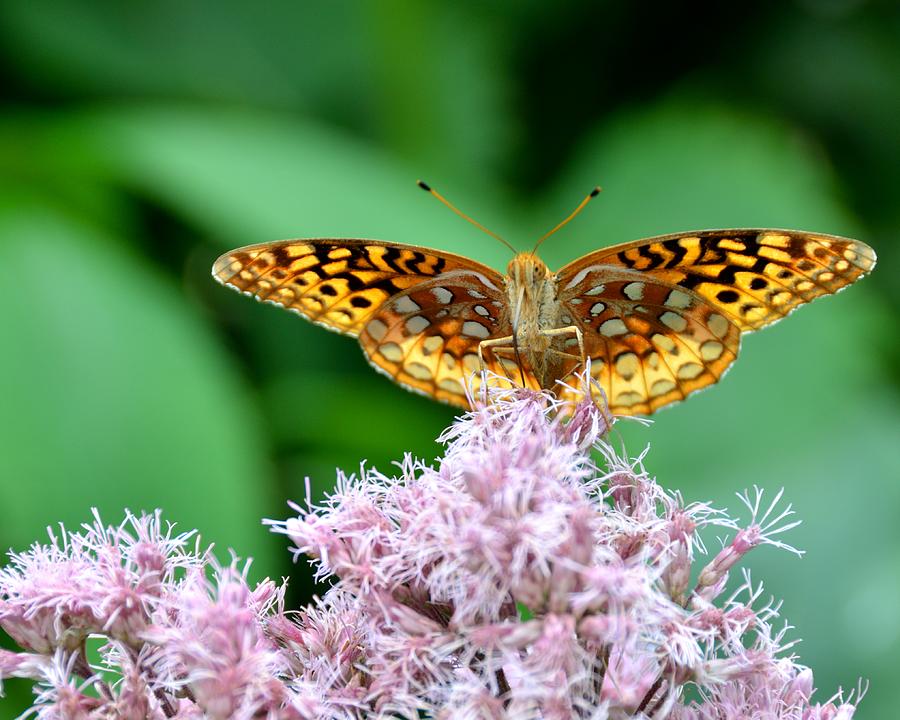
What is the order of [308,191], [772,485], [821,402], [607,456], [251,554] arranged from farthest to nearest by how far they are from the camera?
[308,191], [821,402], [772,485], [251,554], [607,456]

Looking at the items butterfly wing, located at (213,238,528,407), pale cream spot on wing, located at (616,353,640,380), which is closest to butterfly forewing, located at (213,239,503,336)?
butterfly wing, located at (213,238,528,407)

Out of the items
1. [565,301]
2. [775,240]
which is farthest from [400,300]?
[775,240]

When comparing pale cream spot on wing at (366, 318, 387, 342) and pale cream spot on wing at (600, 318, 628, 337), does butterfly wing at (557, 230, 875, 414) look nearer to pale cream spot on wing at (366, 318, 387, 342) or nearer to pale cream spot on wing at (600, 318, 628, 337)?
pale cream spot on wing at (600, 318, 628, 337)

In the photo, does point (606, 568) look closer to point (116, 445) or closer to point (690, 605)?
point (690, 605)

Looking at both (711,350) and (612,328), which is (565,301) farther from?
(711,350)

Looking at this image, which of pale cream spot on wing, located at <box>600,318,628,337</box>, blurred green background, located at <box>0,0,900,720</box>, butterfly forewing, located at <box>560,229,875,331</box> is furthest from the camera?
blurred green background, located at <box>0,0,900,720</box>

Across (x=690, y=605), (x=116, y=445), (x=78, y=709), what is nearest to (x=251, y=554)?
(x=116, y=445)

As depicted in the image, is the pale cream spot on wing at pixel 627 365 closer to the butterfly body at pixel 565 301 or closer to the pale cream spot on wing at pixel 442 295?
the butterfly body at pixel 565 301
